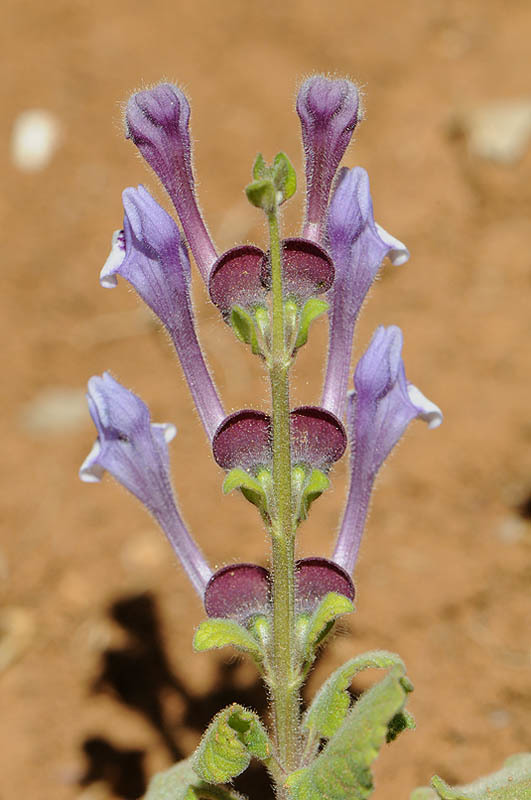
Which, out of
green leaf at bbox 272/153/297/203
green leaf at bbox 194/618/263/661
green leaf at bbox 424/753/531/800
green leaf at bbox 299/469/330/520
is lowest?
green leaf at bbox 424/753/531/800

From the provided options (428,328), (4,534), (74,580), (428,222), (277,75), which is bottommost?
(74,580)

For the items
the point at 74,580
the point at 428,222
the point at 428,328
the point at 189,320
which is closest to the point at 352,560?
the point at 189,320

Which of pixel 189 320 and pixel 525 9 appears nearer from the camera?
pixel 189 320

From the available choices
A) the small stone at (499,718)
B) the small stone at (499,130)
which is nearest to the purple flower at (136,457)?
the small stone at (499,718)

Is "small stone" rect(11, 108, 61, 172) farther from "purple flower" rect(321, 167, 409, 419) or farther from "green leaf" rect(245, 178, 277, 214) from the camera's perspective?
"green leaf" rect(245, 178, 277, 214)

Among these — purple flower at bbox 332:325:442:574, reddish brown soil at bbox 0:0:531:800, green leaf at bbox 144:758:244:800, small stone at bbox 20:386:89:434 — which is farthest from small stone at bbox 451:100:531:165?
green leaf at bbox 144:758:244:800

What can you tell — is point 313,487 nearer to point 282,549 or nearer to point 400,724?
point 282,549

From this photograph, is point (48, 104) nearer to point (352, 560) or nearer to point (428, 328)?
point (428, 328)
